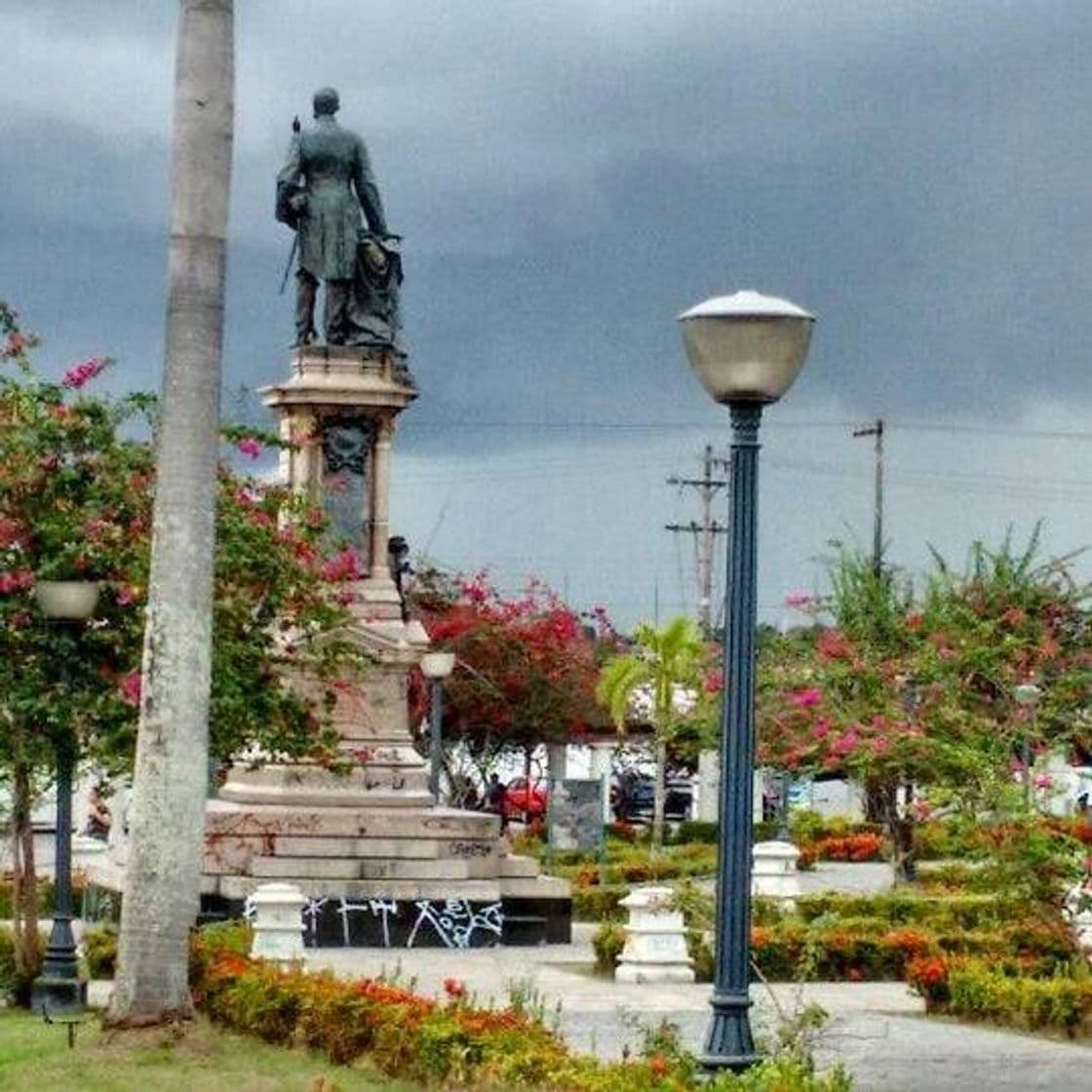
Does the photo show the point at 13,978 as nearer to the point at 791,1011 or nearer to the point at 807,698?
the point at 791,1011

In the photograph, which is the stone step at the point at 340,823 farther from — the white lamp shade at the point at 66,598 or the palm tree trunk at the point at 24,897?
the white lamp shade at the point at 66,598

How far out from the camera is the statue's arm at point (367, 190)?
117 feet

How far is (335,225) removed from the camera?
117 ft

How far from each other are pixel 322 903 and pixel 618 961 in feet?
13.6

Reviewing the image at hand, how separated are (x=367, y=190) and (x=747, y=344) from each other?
22.2m

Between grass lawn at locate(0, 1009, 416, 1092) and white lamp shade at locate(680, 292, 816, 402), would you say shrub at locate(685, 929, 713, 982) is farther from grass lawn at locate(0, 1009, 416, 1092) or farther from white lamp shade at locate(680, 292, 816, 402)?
white lamp shade at locate(680, 292, 816, 402)

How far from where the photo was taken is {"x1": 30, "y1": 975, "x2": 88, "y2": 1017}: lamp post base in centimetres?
2291

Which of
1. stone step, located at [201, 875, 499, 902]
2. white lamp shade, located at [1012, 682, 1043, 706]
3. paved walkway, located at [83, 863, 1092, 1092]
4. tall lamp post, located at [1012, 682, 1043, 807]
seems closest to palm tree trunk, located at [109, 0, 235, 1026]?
paved walkway, located at [83, 863, 1092, 1092]

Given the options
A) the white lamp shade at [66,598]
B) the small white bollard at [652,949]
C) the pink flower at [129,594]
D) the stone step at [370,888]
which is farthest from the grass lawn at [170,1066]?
the stone step at [370,888]

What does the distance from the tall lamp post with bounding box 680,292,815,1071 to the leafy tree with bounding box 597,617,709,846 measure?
40660mm

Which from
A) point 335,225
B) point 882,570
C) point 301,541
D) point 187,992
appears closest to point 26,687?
point 301,541

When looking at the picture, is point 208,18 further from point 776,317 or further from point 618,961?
point 618,961

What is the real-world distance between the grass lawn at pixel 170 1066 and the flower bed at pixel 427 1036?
0.16 meters

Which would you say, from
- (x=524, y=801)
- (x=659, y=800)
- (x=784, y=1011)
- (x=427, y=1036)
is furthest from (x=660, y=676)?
(x=427, y=1036)
